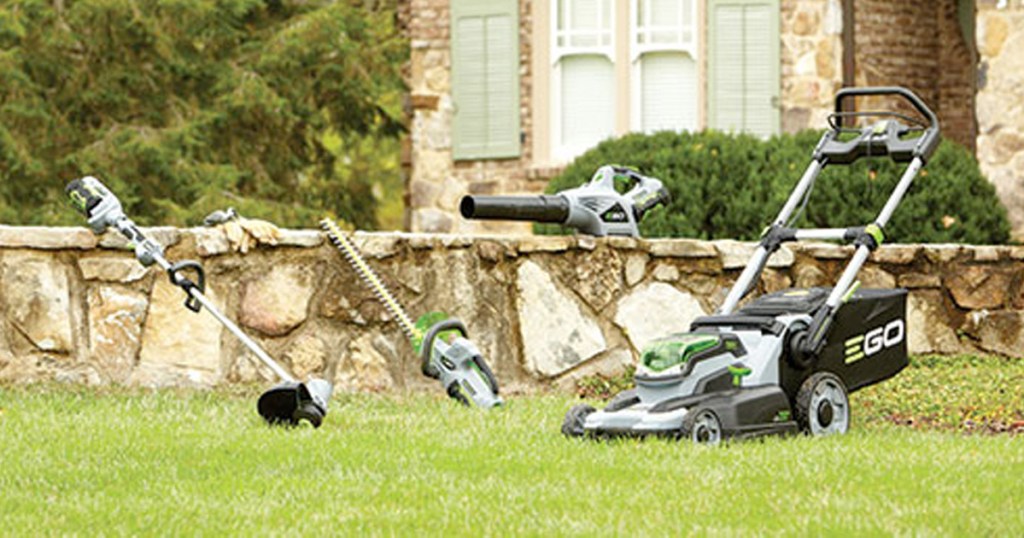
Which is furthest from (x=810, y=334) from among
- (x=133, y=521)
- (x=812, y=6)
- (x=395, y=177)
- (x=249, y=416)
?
(x=395, y=177)

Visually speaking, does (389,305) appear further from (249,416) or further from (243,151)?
(243,151)

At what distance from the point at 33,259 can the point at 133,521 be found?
3680mm

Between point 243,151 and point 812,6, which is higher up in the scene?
point 812,6

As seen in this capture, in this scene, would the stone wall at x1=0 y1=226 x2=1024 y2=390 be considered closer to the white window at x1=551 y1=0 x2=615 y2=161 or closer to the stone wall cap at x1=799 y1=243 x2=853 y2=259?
the stone wall cap at x1=799 y1=243 x2=853 y2=259

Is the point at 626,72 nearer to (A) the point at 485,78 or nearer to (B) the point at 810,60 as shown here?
(A) the point at 485,78

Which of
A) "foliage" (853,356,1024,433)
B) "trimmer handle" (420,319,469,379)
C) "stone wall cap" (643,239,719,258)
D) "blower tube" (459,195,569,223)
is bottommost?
"foliage" (853,356,1024,433)

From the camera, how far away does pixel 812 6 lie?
14.9 metres

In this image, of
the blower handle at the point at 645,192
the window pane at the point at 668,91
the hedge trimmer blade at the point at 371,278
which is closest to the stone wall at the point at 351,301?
the hedge trimmer blade at the point at 371,278

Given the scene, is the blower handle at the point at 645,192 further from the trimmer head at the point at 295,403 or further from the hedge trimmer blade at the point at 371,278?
the trimmer head at the point at 295,403

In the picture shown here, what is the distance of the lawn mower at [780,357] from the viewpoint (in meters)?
6.99

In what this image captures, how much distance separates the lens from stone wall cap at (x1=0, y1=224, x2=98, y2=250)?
883 centimetres

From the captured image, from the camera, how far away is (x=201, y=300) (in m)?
7.71

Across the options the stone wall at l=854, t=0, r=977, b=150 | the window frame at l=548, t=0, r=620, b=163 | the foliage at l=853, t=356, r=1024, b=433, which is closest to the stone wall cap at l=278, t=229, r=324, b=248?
the foliage at l=853, t=356, r=1024, b=433

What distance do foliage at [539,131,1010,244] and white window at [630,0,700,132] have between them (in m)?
1.80
